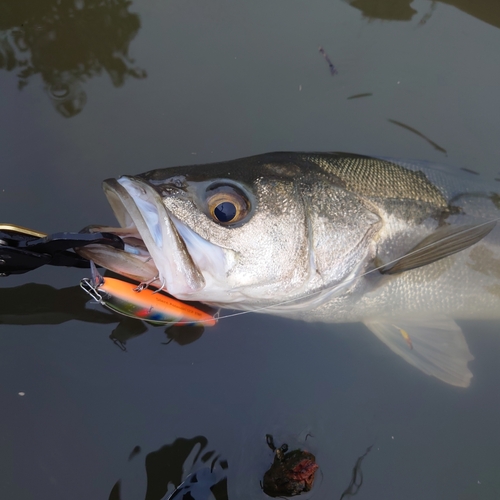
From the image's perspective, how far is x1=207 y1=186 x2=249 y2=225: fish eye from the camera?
2.00 metres

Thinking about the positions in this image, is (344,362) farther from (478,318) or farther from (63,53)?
(63,53)

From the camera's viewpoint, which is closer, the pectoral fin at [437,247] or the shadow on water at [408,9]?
the pectoral fin at [437,247]

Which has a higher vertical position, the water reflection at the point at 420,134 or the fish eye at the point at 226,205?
the water reflection at the point at 420,134

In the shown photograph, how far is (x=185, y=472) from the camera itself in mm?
2330

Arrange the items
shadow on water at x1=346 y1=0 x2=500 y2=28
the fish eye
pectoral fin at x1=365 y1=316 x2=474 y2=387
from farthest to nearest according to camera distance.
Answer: shadow on water at x1=346 y1=0 x2=500 y2=28, pectoral fin at x1=365 y1=316 x2=474 y2=387, the fish eye

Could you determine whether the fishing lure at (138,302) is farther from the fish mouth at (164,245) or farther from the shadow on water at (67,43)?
the shadow on water at (67,43)

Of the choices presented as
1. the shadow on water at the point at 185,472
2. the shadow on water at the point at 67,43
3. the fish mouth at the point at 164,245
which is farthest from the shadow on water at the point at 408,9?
the shadow on water at the point at 185,472

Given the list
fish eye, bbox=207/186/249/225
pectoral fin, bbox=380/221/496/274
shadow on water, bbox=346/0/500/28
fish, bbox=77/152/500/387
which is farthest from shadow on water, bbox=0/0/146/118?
pectoral fin, bbox=380/221/496/274

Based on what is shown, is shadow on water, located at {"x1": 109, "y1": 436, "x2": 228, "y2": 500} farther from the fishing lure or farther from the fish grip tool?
the fish grip tool

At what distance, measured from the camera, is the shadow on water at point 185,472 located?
2246 mm

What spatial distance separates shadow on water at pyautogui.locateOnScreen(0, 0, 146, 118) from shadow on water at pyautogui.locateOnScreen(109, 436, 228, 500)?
238 centimetres

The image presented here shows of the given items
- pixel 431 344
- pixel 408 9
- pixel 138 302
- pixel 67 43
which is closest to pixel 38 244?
pixel 138 302

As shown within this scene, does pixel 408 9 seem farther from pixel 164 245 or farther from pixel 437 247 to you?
pixel 164 245

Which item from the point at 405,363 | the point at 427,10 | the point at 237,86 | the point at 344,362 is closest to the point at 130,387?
the point at 344,362
